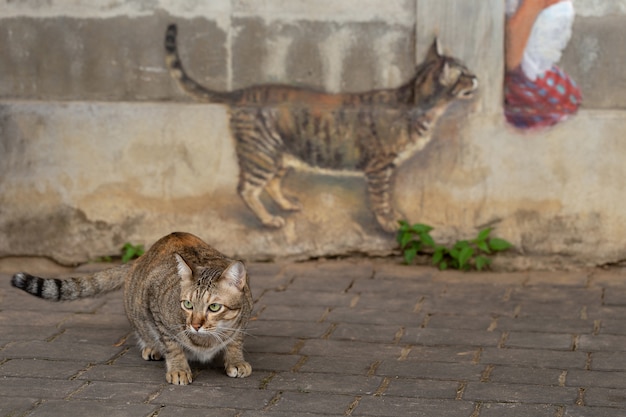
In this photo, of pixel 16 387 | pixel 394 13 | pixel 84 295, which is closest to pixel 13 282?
pixel 84 295

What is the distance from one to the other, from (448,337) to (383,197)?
5.75ft

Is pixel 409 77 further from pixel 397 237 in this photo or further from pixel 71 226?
pixel 71 226

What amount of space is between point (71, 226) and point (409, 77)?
9.07 feet

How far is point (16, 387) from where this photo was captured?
530cm

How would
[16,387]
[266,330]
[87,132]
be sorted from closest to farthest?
[16,387] < [266,330] < [87,132]

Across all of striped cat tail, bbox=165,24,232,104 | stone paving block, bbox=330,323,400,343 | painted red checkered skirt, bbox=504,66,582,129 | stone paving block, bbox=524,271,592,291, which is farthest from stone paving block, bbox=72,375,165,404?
painted red checkered skirt, bbox=504,66,582,129

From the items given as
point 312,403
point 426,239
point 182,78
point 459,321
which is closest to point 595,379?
point 459,321

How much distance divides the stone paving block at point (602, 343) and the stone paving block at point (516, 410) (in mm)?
1046

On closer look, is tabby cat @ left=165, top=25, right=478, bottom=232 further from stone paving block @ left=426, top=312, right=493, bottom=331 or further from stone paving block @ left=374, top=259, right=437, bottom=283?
stone paving block @ left=426, top=312, right=493, bottom=331

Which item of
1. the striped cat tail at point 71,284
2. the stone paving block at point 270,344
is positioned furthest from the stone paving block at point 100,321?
the stone paving block at point 270,344

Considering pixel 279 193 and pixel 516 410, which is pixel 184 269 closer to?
pixel 516 410

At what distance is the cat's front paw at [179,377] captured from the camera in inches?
213

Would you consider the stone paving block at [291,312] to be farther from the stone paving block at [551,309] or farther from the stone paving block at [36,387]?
the stone paving block at [36,387]

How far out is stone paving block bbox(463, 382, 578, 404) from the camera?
510 cm
